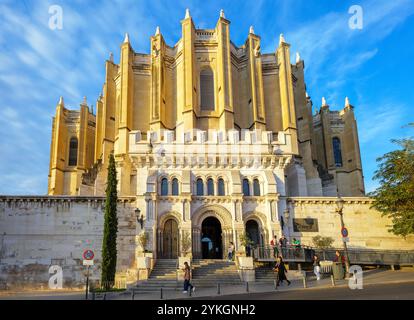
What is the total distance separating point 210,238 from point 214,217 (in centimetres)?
203

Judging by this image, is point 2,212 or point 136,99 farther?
point 136,99

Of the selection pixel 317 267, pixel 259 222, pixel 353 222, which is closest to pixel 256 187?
pixel 259 222

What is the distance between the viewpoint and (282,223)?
98.2ft

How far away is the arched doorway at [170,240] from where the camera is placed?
29.3 m

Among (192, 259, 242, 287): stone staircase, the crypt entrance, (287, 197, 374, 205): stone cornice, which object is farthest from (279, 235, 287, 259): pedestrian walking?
(287, 197, 374, 205): stone cornice

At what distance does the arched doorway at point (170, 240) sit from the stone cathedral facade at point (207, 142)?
0.07 m

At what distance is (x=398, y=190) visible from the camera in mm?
29500

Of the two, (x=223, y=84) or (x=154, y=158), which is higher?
(x=223, y=84)

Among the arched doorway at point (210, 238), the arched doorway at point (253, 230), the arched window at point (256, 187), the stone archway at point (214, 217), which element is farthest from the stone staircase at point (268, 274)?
the arched window at point (256, 187)

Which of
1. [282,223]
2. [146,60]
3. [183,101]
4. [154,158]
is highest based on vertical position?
[146,60]

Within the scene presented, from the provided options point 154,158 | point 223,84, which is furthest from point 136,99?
point 154,158

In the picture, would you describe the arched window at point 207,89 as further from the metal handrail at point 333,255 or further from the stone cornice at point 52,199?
the metal handrail at point 333,255

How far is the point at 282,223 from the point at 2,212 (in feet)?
66.8
